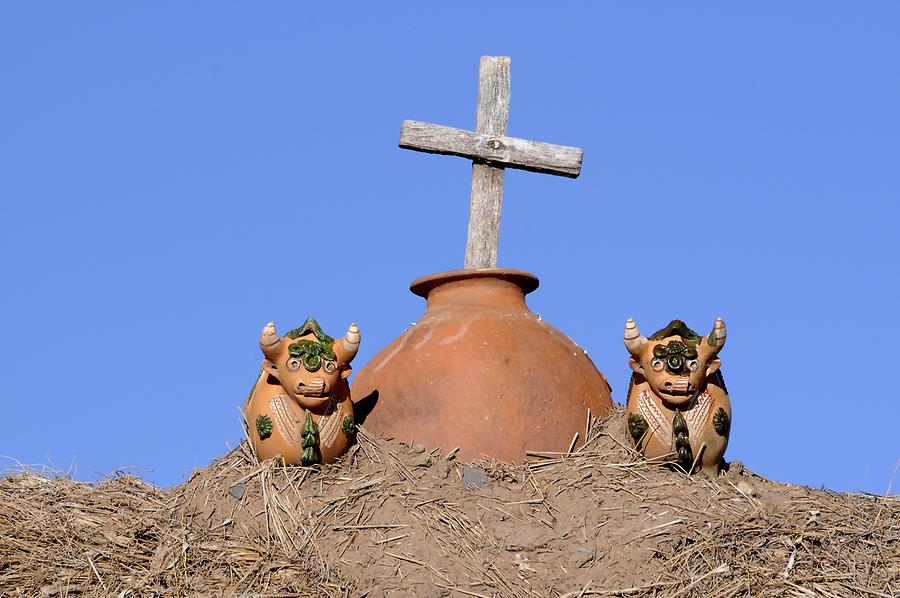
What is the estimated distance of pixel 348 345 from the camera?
8422 mm

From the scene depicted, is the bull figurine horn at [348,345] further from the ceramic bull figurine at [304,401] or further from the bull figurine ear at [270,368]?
the bull figurine ear at [270,368]

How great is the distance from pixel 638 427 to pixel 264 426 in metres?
2.13

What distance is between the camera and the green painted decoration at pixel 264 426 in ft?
27.5

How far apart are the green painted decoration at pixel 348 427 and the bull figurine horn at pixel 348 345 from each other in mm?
346

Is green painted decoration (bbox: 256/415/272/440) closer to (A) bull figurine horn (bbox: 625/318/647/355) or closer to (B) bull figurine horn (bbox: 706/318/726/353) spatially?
(A) bull figurine horn (bbox: 625/318/647/355)

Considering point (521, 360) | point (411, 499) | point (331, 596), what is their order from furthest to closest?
1. point (521, 360)
2. point (411, 499)
3. point (331, 596)

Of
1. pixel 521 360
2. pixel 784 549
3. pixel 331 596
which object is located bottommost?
pixel 331 596

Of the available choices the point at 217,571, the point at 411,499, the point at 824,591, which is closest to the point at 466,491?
the point at 411,499

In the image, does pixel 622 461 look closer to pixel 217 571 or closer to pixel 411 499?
pixel 411 499

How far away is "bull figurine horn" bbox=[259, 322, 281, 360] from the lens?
840 cm

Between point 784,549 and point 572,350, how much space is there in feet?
7.06

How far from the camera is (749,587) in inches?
297

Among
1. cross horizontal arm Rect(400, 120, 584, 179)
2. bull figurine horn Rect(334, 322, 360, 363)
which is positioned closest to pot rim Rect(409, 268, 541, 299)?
cross horizontal arm Rect(400, 120, 584, 179)

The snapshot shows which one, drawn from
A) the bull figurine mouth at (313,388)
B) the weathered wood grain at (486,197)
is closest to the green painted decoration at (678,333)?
the weathered wood grain at (486,197)
